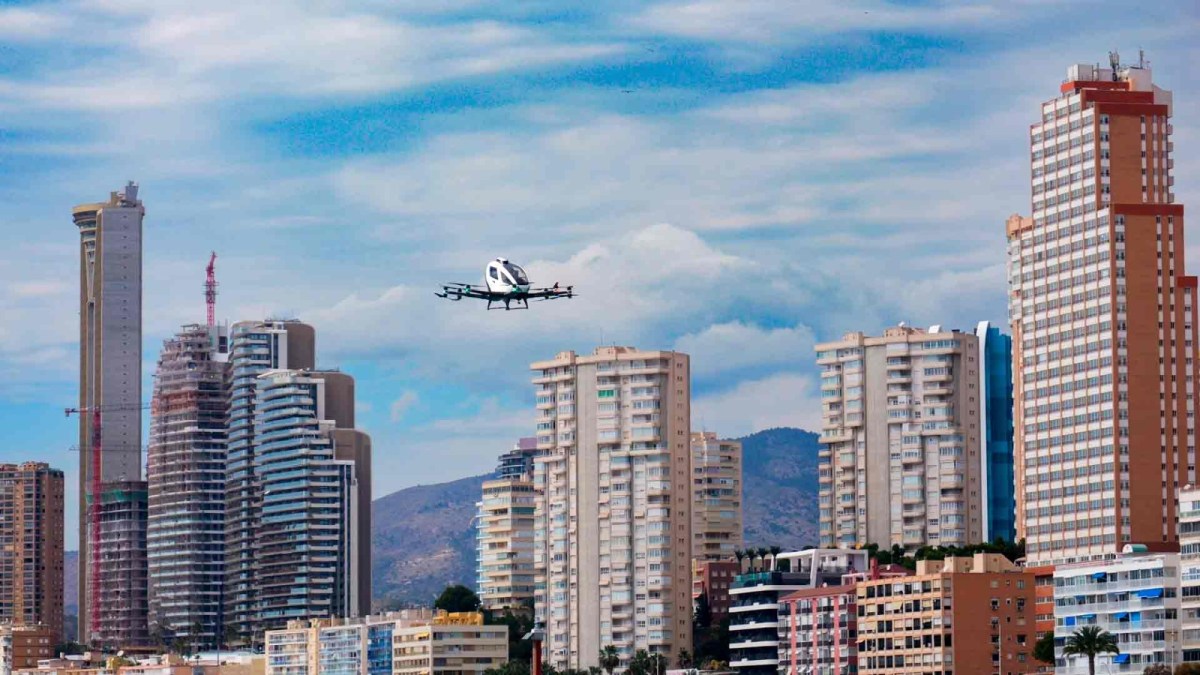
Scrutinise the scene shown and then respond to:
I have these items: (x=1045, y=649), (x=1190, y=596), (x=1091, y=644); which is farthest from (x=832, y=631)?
(x=1190, y=596)

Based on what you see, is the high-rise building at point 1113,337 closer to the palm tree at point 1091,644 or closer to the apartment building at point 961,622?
the apartment building at point 961,622

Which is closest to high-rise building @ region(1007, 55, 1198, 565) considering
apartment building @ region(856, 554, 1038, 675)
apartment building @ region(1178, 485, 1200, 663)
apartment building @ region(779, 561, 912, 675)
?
apartment building @ region(856, 554, 1038, 675)

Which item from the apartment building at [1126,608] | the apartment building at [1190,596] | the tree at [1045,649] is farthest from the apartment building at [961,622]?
the apartment building at [1190,596]

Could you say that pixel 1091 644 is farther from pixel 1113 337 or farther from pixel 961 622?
pixel 1113 337

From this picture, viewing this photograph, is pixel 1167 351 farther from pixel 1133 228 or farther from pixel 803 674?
pixel 803 674

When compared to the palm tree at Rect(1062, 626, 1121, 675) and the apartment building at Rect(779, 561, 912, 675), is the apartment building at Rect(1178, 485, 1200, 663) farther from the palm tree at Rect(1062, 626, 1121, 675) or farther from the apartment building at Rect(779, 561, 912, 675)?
the apartment building at Rect(779, 561, 912, 675)

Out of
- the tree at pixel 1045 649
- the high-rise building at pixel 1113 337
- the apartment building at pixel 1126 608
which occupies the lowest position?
the tree at pixel 1045 649
